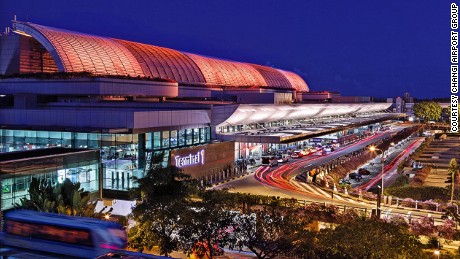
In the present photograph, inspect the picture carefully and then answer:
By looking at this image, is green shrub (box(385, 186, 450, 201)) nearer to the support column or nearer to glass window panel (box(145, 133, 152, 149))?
glass window panel (box(145, 133, 152, 149))

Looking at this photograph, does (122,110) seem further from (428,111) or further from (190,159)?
(428,111)

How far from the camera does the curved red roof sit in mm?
61031

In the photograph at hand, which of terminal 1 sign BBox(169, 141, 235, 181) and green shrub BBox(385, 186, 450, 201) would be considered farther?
green shrub BBox(385, 186, 450, 201)

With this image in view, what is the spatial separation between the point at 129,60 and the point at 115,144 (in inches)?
1450

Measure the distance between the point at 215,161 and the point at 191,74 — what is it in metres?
41.5

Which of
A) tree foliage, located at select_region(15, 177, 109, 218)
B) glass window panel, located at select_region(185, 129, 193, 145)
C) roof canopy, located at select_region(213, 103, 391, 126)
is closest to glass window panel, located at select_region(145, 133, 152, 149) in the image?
glass window panel, located at select_region(185, 129, 193, 145)

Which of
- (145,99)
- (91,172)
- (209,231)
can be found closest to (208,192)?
(209,231)

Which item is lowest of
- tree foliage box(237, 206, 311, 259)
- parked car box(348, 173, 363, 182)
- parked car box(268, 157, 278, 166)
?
parked car box(348, 173, 363, 182)

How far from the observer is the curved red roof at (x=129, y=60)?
61.0m

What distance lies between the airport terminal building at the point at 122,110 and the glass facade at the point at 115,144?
8 centimetres

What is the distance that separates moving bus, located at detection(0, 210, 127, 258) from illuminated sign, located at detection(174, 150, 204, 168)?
2060cm

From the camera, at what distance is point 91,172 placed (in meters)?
34.7

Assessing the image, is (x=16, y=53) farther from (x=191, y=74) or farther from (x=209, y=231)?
(x=209, y=231)

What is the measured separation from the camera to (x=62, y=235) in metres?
18.9
